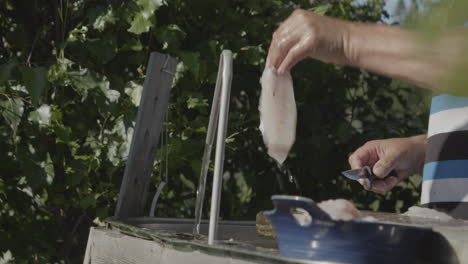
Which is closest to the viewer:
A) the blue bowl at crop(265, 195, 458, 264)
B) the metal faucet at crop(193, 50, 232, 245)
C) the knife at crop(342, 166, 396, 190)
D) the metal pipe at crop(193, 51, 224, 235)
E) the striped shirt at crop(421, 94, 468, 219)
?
the blue bowl at crop(265, 195, 458, 264)

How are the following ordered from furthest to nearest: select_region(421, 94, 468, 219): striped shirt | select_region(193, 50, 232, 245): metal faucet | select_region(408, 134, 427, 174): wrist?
select_region(408, 134, 427, 174): wrist < select_region(421, 94, 468, 219): striped shirt < select_region(193, 50, 232, 245): metal faucet

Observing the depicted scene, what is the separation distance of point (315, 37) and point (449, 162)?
735mm

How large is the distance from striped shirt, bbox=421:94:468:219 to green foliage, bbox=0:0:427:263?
30.5 inches

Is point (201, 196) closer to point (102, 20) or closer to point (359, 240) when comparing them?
point (359, 240)

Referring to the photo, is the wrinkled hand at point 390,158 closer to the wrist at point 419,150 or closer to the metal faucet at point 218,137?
the wrist at point 419,150

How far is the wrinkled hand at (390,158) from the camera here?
1.74 m

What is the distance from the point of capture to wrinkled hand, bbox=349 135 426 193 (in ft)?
5.71

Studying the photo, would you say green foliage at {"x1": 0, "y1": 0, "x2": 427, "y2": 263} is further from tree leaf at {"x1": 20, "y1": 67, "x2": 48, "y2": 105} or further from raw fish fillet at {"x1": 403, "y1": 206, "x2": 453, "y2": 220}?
raw fish fillet at {"x1": 403, "y1": 206, "x2": 453, "y2": 220}

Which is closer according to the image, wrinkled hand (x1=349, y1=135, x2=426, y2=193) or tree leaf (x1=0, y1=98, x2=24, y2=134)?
wrinkled hand (x1=349, y1=135, x2=426, y2=193)

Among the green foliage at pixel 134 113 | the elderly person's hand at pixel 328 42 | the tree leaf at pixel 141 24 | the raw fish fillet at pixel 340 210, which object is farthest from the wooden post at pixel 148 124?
the raw fish fillet at pixel 340 210

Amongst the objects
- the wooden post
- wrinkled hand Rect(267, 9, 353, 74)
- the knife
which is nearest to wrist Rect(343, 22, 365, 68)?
wrinkled hand Rect(267, 9, 353, 74)

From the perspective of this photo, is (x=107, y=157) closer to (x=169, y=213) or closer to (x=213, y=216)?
(x=169, y=213)

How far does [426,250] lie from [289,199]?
0.22 meters

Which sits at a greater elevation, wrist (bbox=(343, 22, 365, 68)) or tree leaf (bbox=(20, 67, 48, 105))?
tree leaf (bbox=(20, 67, 48, 105))
